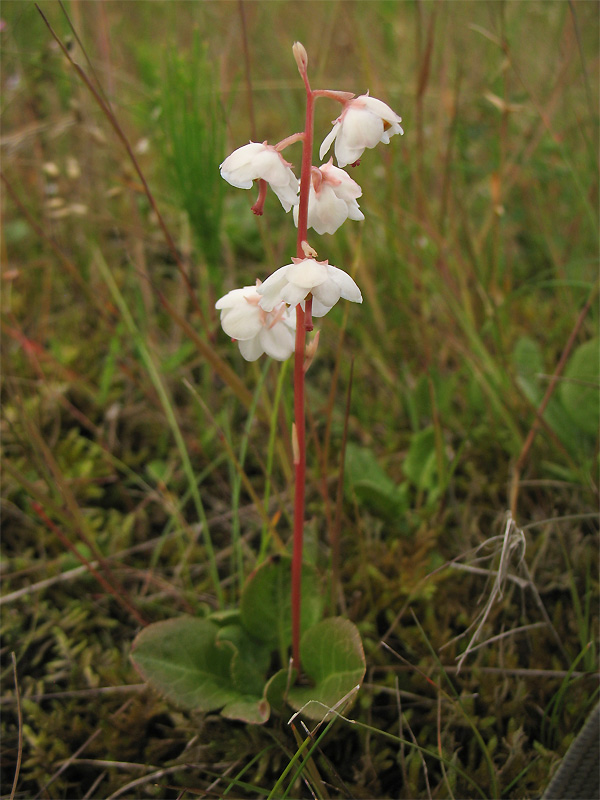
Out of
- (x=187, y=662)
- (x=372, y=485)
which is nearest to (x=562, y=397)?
(x=372, y=485)

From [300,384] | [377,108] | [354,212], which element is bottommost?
[300,384]

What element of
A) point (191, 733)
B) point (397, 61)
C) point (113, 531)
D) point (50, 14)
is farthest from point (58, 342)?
point (397, 61)

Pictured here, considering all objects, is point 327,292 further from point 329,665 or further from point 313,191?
point 329,665

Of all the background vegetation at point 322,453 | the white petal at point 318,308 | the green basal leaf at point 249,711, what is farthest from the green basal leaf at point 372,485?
the white petal at point 318,308

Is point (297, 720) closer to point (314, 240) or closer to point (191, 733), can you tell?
point (191, 733)

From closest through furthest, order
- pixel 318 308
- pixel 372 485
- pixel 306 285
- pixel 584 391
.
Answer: pixel 306 285 < pixel 318 308 < pixel 372 485 < pixel 584 391

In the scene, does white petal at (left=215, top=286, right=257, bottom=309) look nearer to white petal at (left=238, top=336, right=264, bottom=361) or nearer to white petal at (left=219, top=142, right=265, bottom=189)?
white petal at (left=238, top=336, right=264, bottom=361)

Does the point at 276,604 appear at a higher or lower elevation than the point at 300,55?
lower

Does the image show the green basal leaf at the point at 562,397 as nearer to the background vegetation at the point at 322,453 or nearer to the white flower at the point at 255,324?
the background vegetation at the point at 322,453
